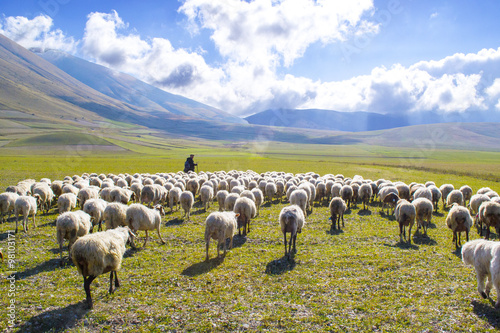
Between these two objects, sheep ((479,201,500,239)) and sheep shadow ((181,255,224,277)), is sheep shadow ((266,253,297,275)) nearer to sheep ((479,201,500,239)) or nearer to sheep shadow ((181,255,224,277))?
sheep shadow ((181,255,224,277))

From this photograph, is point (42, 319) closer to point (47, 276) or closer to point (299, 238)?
point (47, 276)

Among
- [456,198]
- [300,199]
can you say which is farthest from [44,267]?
[456,198]

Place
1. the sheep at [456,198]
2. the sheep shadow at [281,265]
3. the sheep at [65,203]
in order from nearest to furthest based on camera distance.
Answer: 1. the sheep shadow at [281,265]
2. the sheep at [65,203]
3. the sheep at [456,198]

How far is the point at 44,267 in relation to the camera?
10875 mm

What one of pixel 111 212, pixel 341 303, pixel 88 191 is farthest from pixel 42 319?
pixel 88 191

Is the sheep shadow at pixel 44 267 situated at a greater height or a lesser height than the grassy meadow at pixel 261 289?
lesser

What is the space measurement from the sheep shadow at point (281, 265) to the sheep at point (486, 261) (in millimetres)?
6009

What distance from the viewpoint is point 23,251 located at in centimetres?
1230

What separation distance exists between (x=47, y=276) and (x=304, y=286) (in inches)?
367

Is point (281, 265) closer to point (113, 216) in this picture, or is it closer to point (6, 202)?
point (113, 216)

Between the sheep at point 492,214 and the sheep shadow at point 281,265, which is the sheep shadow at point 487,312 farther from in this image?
the sheep at point 492,214

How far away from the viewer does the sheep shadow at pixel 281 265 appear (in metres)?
10.9

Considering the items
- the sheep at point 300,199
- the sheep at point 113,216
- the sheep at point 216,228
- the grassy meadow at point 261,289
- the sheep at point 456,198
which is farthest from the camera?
the sheep at point 456,198

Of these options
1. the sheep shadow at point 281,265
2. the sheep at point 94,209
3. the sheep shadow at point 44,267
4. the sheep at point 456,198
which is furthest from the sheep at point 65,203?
the sheep at point 456,198
